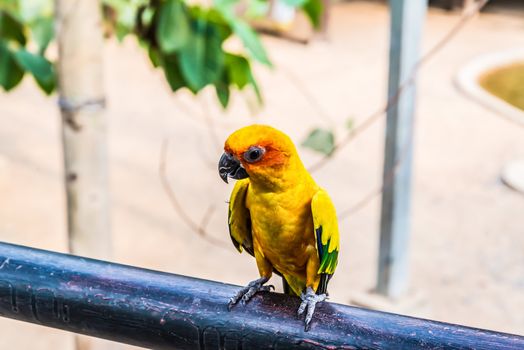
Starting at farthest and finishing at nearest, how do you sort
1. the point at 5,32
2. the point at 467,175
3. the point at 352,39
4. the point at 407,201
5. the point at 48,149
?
1. the point at 352,39
2. the point at 48,149
3. the point at 467,175
4. the point at 407,201
5. the point at 5,32

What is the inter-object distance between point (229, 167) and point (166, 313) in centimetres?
19

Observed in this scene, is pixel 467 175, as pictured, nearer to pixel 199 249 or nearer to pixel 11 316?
pixel 199 249

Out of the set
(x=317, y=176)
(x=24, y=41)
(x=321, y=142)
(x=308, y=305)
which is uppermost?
(x=308, y=305)

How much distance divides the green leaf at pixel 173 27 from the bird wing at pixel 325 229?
0.76 meters

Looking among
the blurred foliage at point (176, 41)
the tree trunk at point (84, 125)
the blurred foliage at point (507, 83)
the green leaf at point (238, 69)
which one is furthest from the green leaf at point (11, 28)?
the blurred foliage at point (507, 83)

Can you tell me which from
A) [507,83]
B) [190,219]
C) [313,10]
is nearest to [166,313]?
[313,10]

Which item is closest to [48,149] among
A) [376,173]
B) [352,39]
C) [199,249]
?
[199,249]

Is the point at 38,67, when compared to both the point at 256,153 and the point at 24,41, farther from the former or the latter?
the point at 256,153

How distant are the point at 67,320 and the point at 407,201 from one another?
1.96 metres

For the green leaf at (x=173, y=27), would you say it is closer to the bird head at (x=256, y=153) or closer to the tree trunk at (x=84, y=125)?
the tree trunk at (x=84, y=125)

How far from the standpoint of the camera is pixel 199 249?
3.20 metres

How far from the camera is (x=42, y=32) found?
1.79 m

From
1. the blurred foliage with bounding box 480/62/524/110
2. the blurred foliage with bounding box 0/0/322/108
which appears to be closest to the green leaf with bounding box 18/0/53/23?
the blurred foliage with bounding box 0/0/322/108

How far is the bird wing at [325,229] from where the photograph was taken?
0.91 meters
